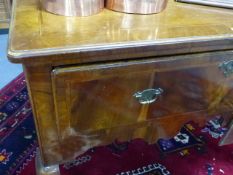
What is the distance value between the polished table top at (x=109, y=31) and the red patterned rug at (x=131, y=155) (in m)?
0.42

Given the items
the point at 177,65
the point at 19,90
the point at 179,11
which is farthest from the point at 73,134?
the point at 19,90

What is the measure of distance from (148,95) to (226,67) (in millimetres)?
193

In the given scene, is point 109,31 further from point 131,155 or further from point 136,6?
point 131,155

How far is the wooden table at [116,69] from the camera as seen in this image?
47 centimetres

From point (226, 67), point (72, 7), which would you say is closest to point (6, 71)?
point (72, 7)

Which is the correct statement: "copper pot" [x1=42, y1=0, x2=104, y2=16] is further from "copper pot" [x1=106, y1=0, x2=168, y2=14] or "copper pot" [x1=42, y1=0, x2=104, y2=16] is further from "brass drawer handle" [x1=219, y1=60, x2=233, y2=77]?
"brass drawer handle" [x1=219, y1=60, x2=233, y2=77]

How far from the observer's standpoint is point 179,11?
62 cm

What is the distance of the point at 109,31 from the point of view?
51cm

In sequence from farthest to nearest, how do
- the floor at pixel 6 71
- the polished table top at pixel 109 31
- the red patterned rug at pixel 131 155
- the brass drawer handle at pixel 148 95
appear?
the floor at pixel 6 71 → the red patterned rug at pixel 131 155 → the brass drawer handle at pixel 148 95 → the polished table top at pixel 109 31

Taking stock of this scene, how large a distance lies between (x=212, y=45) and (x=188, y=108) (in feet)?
0.59

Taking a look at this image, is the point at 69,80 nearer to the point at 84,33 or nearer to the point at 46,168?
the point at 84,33

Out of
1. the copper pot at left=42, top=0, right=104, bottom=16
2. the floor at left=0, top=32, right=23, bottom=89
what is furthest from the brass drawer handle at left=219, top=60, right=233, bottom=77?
the floor at left=0, top=32, right=23, bottom=89

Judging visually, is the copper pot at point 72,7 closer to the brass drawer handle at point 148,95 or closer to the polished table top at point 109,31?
the polished table top at point 109,31

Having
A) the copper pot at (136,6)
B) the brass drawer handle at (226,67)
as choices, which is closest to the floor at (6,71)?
the copper pot at (136,6)
